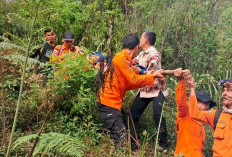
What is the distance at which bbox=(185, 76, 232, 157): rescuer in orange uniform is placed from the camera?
344 centimetres

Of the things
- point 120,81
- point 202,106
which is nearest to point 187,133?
point 202,106

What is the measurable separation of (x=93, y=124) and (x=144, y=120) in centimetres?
138

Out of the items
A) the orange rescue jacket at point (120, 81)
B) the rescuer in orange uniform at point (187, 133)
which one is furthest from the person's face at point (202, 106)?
the orange rescue jacket at point (120, 81)

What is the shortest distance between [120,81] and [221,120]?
Result: 1351 millimetres

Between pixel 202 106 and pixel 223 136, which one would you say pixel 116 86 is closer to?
pixel 202 106

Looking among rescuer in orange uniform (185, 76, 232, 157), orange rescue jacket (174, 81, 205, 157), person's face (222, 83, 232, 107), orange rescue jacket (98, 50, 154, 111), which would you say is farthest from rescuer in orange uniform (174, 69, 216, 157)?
orange rescue jacket (98, 50, 154, 111)

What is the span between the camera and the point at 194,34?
7961mm

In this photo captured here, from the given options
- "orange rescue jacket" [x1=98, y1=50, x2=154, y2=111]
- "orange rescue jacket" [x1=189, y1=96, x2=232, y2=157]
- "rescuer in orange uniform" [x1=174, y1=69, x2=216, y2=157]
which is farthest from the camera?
"orange rescue jacket" [x1=98, y1=50, x2=154, y2=111]

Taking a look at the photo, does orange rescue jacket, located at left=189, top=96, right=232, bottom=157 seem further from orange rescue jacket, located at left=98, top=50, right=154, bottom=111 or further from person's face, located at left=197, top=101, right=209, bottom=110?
orange rescue jacket, located at left=98, top=50, right=154, bottom=111

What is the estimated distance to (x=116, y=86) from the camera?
4242mm

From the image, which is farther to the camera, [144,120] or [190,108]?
[144,120]

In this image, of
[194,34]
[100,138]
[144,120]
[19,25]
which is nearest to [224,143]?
[100,138]

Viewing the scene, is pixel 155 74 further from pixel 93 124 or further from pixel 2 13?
pixel 2 13

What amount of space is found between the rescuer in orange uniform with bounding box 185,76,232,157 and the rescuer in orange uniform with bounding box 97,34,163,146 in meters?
0.76
